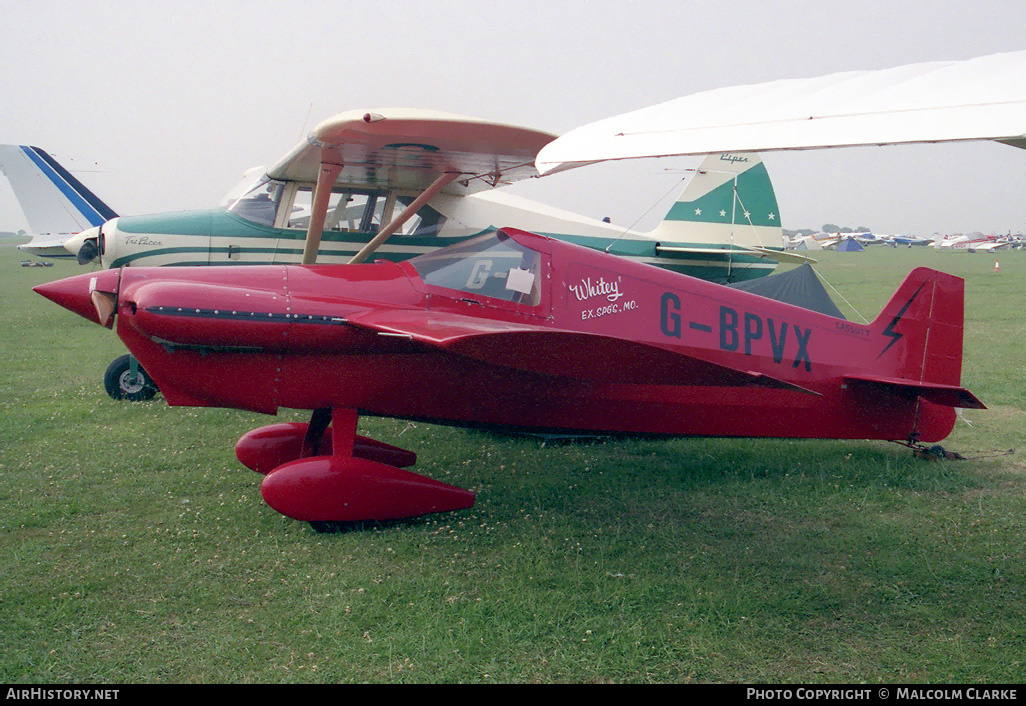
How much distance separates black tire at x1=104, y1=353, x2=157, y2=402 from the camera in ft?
24.3

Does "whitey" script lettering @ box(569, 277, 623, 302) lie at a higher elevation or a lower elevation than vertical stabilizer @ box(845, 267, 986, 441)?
higher

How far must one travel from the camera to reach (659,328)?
4.98m

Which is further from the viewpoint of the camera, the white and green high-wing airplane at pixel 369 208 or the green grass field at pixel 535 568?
the white and green high-wing airplane at pixel 369 208

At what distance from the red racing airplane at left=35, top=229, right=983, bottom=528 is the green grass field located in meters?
0.38

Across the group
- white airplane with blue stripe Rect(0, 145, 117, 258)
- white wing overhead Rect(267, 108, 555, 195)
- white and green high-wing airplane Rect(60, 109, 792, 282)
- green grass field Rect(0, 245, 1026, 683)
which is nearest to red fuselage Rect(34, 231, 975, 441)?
green grass field Rect(0, 245, 1026, 683)

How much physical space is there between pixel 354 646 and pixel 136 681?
0.82 metres

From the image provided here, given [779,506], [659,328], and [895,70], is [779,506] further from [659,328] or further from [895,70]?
[895,70]

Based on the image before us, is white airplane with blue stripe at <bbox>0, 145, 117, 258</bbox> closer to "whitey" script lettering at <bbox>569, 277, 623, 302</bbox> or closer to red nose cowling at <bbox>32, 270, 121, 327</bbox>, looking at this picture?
red nose cowling at <bbox>32, 270, 121, 327</bbox>

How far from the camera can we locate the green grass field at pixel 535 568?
2.98 m

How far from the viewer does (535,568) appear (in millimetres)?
3826

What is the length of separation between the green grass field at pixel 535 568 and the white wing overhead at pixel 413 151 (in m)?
2.80

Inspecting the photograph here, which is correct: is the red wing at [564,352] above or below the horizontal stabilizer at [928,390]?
above

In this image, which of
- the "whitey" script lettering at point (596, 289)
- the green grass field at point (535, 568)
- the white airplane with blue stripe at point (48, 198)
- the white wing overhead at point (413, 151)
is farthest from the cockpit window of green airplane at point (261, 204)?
the white airplane with blue stripe at point (48, 198)

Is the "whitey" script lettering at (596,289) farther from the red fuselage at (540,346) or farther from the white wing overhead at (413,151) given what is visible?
the white wing overhead at (413,151)
